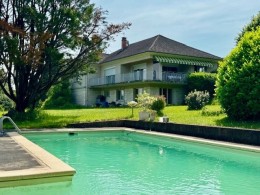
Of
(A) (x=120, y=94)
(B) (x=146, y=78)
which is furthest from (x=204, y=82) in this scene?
(A) (x=120, y=94)

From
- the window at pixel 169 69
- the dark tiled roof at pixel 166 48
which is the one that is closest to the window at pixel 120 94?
the dark tiled roof at pixel 166 48

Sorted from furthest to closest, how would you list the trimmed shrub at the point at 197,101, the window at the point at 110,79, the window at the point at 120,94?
the window at the point at 120,94 < the window at the point at 110,79 < the trimmed shrub at the point at 197,101

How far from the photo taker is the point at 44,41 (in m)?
24.1

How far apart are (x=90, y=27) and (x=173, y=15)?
7.81 metres

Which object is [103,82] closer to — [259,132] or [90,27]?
[90,27]

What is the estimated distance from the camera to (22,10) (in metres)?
24.8

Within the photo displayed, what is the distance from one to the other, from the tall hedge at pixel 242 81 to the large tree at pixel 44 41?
11.8 meters

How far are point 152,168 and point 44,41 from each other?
16.2 m

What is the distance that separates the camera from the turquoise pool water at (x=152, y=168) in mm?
7906

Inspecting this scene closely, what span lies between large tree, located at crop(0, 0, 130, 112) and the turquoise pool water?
8.98 m

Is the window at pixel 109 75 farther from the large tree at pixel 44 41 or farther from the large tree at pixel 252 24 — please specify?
the large tree at pixel 252 24

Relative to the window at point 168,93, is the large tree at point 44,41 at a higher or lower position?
higher

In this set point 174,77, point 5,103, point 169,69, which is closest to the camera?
point 174,77

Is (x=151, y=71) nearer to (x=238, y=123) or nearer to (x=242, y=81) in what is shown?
(x=242, y=81)
